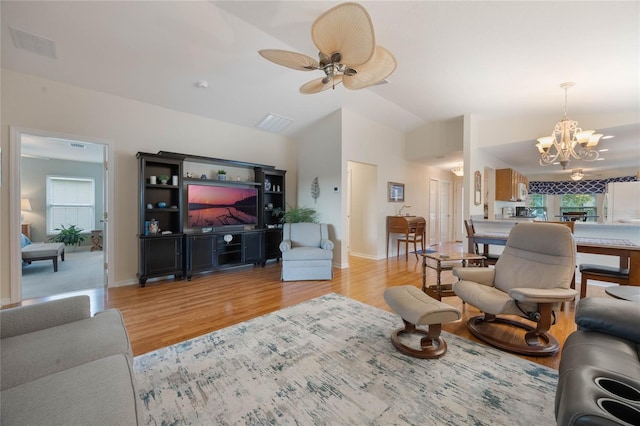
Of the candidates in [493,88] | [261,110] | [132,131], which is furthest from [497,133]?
[132,131]

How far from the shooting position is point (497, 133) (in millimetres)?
4891

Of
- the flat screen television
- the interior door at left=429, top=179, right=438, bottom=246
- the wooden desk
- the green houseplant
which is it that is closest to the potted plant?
the flat screen television

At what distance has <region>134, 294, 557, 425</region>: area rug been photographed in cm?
143

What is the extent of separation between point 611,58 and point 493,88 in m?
1.15

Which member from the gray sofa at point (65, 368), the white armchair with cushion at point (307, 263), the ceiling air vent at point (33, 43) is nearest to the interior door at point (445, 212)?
the white armchair with cushion at point (307, 263)

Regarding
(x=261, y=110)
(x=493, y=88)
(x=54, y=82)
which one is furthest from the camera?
(x=261, y=110)

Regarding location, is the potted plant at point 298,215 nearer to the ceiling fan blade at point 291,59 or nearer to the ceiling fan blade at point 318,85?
the ceiling fan blade at point 318,85

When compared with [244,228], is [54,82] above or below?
above

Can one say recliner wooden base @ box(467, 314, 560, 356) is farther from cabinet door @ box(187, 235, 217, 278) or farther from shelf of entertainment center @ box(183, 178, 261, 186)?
shelf of entertainment center @ box(183, 178, 261, 186)

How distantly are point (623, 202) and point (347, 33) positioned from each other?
24.7ft

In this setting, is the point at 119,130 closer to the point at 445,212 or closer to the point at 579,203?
the point at 445,212

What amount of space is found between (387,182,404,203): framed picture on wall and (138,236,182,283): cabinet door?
14.5 ft

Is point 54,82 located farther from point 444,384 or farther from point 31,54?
→ point 444,384

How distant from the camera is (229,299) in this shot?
3230 mm
